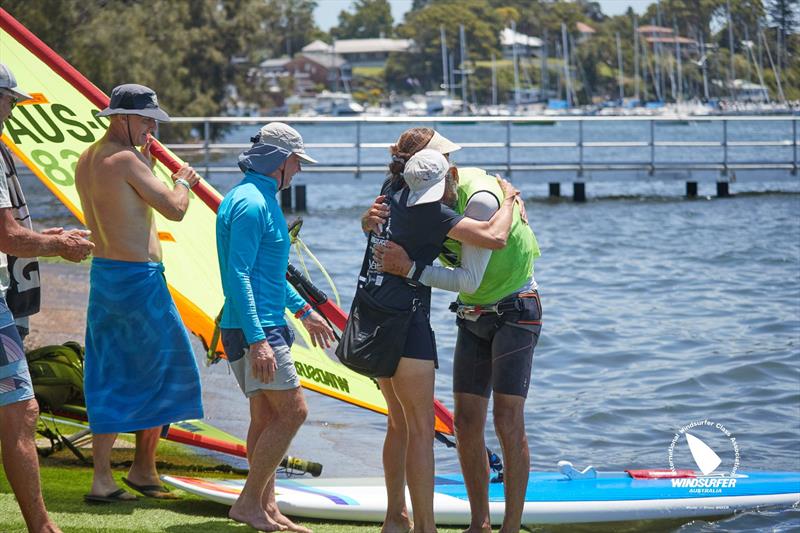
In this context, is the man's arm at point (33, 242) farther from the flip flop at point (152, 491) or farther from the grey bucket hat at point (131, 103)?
the flip flop at point (152, 491)

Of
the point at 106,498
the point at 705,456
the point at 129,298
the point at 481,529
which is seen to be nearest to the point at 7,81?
the point at 129,298

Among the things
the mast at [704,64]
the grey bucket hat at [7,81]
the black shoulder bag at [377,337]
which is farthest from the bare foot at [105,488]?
the mast at [704,64]

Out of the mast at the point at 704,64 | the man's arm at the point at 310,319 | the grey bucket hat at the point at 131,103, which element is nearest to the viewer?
the grey bucket hat at the point at 131,103

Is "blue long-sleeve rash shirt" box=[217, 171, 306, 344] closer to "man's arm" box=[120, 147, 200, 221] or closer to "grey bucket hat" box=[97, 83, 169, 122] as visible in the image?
"man's arm" box=[120, 147, 200, 221]

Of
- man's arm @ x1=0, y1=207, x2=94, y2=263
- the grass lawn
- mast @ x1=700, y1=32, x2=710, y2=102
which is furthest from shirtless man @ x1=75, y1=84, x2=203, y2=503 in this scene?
mast @ x1=700, y1=32, x2=710, y2=102

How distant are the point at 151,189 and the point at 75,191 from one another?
4.57 feet

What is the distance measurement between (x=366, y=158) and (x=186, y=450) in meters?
36.9

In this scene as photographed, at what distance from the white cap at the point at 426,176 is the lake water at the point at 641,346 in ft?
8.56

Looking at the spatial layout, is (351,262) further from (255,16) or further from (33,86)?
(255,16)

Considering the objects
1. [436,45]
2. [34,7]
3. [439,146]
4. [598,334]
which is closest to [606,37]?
[436,45]

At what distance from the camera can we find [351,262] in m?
17.9

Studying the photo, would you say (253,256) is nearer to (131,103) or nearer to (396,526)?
(131,103)

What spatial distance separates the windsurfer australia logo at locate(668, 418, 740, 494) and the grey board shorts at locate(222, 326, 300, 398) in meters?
2.37

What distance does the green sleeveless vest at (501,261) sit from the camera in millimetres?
4523
